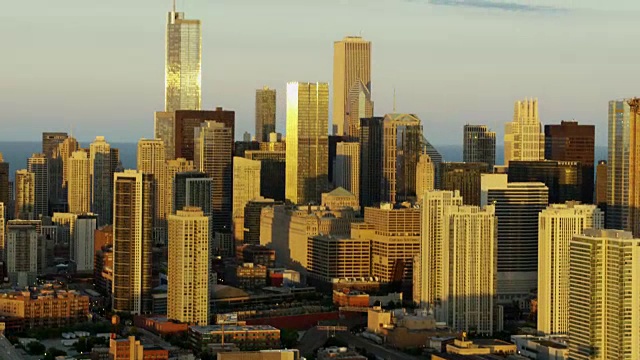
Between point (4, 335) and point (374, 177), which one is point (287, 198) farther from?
point (4, 335)

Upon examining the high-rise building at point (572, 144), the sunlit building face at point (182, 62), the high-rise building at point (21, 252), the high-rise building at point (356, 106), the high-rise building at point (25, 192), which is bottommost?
the high-rise building at point (21, 252)

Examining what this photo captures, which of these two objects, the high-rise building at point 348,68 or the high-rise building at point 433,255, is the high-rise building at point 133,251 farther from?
the high-rise building at point 348,68

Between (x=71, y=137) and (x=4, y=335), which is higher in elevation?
(x=71, y=137)

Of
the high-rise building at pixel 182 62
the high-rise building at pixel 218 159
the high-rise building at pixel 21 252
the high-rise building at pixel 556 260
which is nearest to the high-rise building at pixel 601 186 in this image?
the high-rise building at pixel 556 260

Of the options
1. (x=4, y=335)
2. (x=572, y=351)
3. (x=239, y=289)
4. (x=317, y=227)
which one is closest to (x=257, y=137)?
(x=317, y=227)

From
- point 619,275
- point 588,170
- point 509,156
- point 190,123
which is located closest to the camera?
point 619,275

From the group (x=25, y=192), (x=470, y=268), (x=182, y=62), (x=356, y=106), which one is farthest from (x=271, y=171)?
(x=470, y=268)

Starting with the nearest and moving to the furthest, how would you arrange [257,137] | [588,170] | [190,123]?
1. [588,170]
2. [190,123]
3. [257,137]
